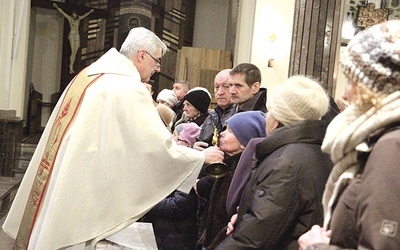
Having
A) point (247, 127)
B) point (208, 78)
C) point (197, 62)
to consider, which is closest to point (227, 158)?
point (247, 127)

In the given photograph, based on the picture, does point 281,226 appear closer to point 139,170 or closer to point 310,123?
point 310,123

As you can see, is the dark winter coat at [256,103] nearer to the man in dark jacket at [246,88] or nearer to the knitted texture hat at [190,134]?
the man in dark jacket at [246,88]

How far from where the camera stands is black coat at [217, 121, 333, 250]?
233cm

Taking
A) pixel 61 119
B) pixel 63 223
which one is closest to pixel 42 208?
pixel 63 223

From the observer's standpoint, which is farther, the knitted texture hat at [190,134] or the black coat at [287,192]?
the knitted texture hat at [190,134]

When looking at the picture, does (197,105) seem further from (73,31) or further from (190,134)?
(73,31)

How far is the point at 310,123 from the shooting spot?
245 centimetres

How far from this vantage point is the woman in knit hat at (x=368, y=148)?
146 cm

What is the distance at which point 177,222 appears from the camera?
12.9ft

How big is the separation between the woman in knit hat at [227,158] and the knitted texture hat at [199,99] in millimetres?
1990

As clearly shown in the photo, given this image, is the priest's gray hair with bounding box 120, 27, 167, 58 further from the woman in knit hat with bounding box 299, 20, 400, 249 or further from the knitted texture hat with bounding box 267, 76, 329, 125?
the woman in knit hat with bounding box 299, 20, 400, 249

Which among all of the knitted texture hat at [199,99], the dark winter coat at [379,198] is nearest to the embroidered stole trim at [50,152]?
the knitted texture hat at [199,99]

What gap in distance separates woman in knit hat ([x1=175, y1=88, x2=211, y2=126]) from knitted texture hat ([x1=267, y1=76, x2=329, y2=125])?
2752 mm

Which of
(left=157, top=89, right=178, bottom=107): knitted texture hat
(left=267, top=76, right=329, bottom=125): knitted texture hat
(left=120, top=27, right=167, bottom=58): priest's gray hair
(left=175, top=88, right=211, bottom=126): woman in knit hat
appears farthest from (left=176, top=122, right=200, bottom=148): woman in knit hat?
(left=157, top=89, right=178, bottom=107): knitted texture hat
